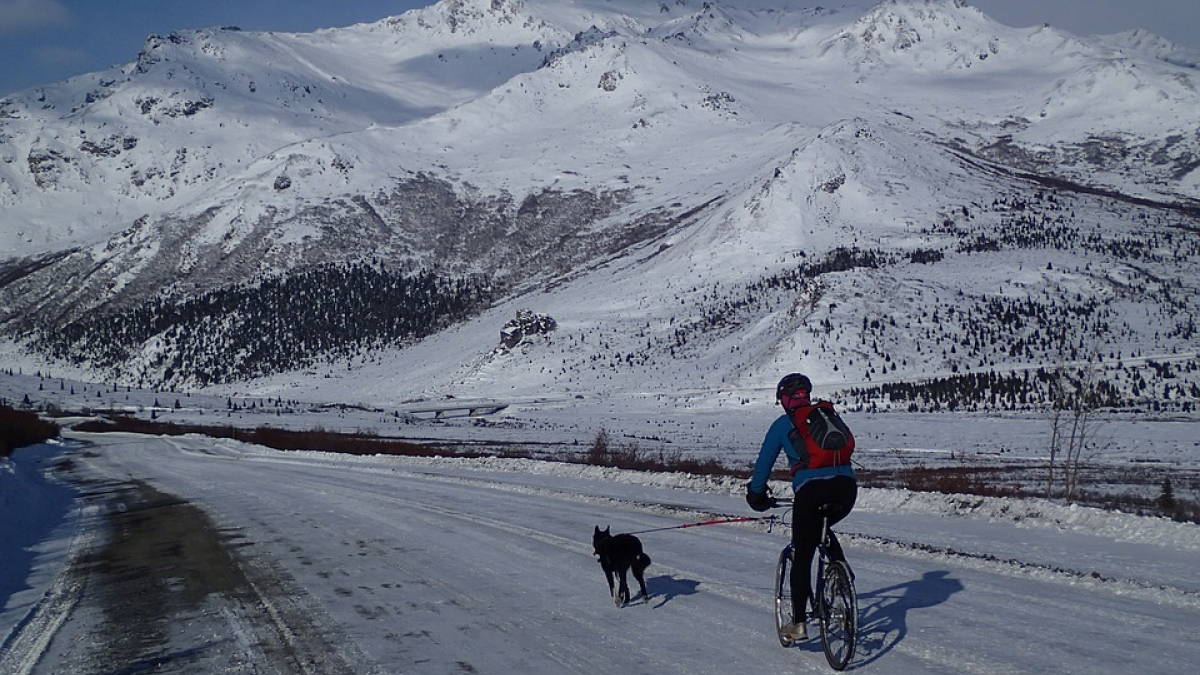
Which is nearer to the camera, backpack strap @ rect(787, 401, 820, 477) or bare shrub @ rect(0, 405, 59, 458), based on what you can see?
backpack strap @ rect(787, 401, 820, 477)

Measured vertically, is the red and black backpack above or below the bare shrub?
above

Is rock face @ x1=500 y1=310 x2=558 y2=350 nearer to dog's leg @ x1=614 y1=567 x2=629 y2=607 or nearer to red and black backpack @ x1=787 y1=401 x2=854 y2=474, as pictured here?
dog's leg @ x1=614 y1=567 x2=629 y2=607

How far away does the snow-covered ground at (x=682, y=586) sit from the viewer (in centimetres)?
851

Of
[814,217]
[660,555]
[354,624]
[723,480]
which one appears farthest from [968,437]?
[814,217]

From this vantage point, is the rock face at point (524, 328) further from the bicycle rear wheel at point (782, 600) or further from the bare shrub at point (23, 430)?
the bicycle rear wheel at point (782, 600)

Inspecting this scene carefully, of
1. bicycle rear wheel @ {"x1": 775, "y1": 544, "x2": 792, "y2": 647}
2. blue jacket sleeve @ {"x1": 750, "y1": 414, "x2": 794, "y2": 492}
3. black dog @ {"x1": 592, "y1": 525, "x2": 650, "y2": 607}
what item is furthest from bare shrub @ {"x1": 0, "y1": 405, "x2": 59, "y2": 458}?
blue jacket sleeve @ {"x1": 750, "y1": 414, "x2": 794, "y2": 492}

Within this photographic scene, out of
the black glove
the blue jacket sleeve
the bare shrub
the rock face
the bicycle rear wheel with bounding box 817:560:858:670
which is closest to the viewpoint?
the bicycle rear wheel with bounding box 817:560:858:670

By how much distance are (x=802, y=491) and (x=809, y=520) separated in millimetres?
262

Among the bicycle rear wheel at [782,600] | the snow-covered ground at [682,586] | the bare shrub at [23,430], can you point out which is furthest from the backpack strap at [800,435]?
the bare shrub at [23,430]

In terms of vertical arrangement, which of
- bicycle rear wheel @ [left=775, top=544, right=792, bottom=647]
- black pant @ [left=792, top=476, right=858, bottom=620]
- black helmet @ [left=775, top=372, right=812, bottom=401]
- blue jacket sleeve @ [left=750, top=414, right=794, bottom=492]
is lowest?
bicycle rear wheel @ [left=775, top=544, right=792, bottom=647]

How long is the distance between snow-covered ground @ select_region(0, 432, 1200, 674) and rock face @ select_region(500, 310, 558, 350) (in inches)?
5491

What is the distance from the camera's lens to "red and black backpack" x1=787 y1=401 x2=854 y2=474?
7785 millimetres

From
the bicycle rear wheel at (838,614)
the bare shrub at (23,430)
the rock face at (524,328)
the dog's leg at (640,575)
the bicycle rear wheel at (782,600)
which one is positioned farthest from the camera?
the rock face at (524,328)

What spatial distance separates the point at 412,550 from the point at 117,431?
79850 millimetres
